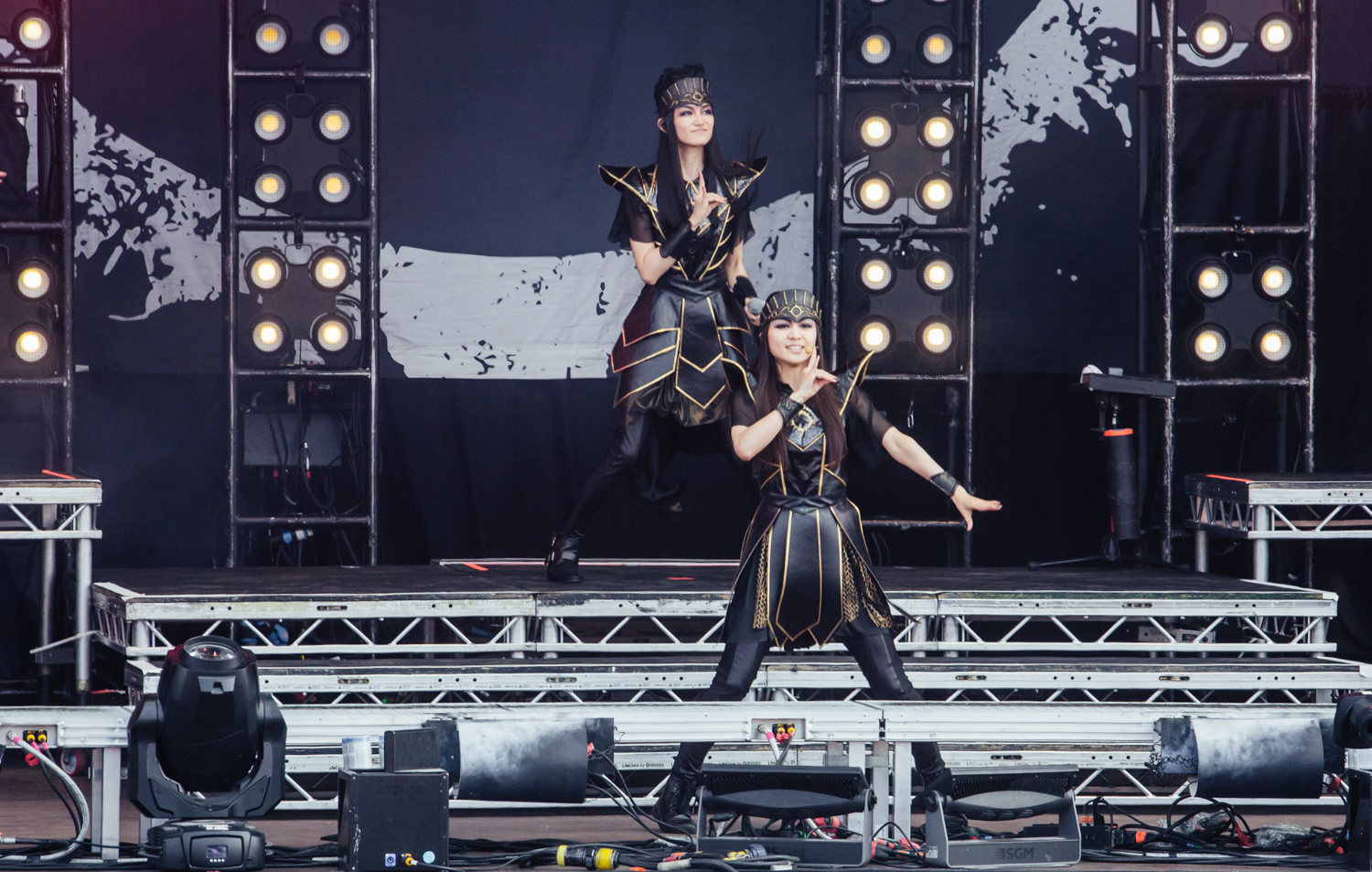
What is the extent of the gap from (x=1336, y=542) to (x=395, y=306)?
4099mm

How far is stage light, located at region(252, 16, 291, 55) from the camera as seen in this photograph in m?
6.36

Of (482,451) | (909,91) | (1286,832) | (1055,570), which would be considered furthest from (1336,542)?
(482,451)

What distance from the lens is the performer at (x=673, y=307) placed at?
17.9ft

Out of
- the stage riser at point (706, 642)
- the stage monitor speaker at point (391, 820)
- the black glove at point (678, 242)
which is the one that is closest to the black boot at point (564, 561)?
the stage riser at point (706, 642)

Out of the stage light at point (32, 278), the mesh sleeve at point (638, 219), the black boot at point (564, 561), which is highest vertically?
the mesh sleeve at point (638, 219)

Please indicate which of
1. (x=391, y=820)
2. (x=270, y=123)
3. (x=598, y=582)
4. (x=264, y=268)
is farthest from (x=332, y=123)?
(x=391, y=820)

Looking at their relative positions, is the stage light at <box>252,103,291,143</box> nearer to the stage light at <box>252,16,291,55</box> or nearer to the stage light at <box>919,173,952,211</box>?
the stage light at <box>252,16,291,55</box>

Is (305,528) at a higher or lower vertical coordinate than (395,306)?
lower

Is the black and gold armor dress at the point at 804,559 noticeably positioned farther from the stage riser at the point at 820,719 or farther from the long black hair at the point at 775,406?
the stage riser at the point at 820,719

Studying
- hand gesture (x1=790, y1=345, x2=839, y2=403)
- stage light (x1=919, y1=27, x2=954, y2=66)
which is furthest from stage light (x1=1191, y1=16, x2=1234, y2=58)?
hand gesture (x1=790, y1=345, x2=839, y2=403)

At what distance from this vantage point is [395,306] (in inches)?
271

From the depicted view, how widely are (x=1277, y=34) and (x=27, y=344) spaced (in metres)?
5.06

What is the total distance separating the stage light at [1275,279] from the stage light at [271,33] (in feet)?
13.1

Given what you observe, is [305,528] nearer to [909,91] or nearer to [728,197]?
[728,197]
